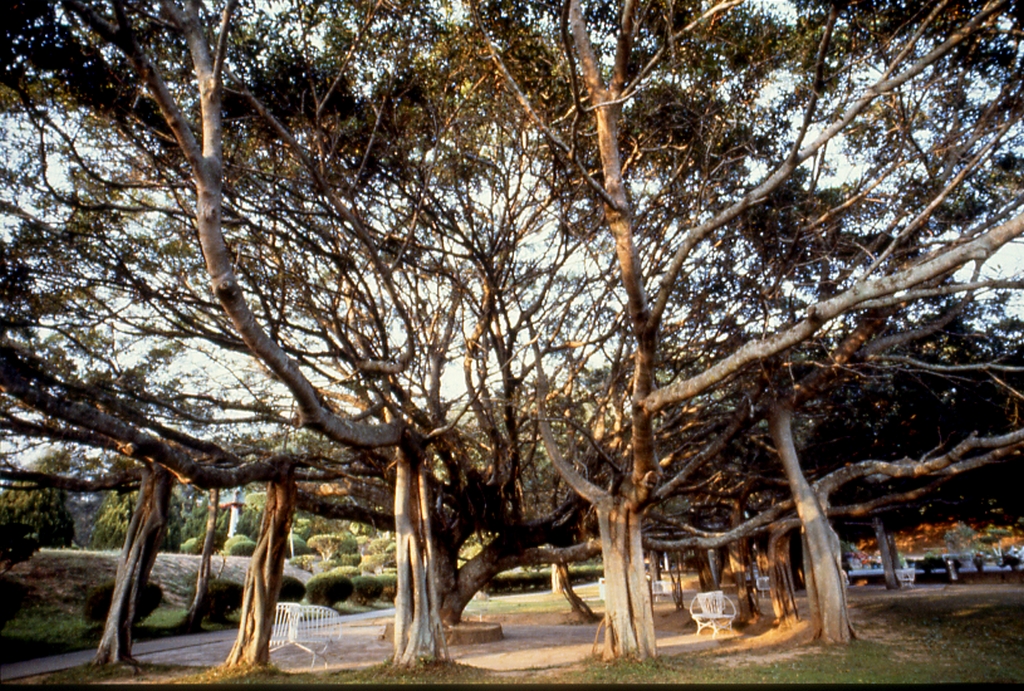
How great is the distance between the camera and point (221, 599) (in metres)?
15.3

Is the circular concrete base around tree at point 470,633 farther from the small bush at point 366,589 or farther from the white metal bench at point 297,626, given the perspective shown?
the small bush at point 366,589

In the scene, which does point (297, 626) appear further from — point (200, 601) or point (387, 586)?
point (387, 586)

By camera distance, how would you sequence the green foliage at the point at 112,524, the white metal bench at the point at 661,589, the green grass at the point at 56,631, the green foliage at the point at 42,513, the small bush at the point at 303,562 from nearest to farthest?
the green grass at the point at 56,631 → the green foliage at the point at 42,513 → the white metal bench at the point at 661,589 → the green foliage at the point at 112,524 → the small bush at the point at 303,562

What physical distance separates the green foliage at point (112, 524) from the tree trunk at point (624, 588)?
20909 mm

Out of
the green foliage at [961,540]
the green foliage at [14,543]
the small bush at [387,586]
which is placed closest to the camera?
the green foliage at [14,543]

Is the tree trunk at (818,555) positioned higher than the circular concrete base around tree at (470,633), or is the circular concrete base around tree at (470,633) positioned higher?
the tree trunk at (818,555)

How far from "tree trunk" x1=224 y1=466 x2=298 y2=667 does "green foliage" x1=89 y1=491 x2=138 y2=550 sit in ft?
58.8

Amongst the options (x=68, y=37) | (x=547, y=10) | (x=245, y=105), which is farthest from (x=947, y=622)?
(x=68, y=37)

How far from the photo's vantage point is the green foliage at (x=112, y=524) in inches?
886

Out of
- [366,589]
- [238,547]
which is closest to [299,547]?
[238,547]

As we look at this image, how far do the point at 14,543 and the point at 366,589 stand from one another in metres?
12.6

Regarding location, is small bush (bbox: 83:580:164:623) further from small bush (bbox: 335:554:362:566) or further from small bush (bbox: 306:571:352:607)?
small bush (bbox: 335:554:362:566)

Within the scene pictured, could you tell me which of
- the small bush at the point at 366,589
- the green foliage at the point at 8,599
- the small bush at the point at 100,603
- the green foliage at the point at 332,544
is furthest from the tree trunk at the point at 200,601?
the green foliage at the point at 332,544

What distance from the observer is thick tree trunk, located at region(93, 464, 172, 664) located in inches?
320
